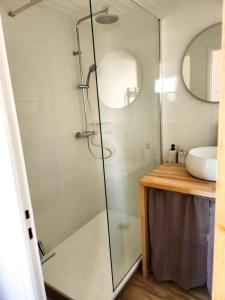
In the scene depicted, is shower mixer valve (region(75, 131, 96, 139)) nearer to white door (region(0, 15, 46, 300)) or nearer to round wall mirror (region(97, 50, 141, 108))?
round wall mirror (region(97, 50, 141, 108))

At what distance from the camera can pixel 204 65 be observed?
1.75m

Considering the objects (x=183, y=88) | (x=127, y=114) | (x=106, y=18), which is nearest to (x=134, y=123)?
(x=127, y=114)

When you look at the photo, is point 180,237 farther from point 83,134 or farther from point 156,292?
point 83,134

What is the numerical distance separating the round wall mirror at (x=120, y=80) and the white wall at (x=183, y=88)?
282 mm

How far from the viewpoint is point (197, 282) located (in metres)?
1.62

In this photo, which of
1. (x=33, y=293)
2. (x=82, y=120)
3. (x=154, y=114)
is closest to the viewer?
(x=33, y=293)

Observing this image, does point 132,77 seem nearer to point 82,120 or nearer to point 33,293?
point 82,120

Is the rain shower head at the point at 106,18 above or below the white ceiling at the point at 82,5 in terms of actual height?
below

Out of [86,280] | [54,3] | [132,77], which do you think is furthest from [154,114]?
[86,280]

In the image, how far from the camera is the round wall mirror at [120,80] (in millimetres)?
1782

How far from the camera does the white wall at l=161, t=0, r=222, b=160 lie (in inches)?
67.4

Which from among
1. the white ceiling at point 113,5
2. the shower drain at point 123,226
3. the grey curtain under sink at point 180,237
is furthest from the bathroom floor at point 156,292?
the white ceiling at point 113,5

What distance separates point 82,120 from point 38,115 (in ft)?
1.88

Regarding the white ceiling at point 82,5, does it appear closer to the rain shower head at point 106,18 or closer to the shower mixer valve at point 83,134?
the rain shower head at point 106,18
